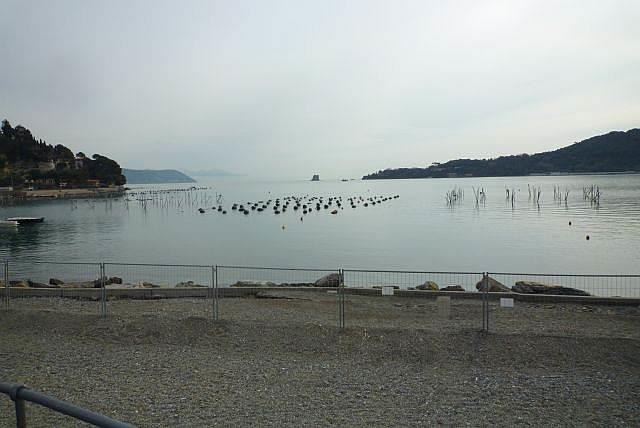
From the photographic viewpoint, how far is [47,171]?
15425cm

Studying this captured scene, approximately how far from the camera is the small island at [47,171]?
451 feet

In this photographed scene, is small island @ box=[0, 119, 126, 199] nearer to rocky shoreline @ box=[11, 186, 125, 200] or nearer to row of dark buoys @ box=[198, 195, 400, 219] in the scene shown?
rocky shoreline @ box=[11, 186, 125, 200]

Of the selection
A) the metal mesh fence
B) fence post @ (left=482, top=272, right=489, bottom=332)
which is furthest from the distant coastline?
fence post @ (left=482, top=272, right=489, bottom=332)

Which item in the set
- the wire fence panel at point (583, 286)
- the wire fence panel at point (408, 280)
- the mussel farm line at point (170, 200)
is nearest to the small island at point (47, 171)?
the mussel farm line at point (170, 200)

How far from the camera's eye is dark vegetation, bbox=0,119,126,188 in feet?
482

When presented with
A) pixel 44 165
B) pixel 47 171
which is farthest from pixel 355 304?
pixel 44 165

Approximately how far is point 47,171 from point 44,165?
10.9m

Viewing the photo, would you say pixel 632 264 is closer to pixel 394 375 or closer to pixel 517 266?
pixel 517 266

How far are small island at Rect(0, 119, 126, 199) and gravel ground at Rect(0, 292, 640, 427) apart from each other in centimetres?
12931

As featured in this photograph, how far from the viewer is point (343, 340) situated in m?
9.28

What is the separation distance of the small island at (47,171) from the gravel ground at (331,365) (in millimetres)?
129309

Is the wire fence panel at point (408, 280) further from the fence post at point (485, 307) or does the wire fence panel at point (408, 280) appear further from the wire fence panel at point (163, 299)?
the fence post at point (485, 307)

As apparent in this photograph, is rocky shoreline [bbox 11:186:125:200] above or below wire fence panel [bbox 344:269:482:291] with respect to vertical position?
above

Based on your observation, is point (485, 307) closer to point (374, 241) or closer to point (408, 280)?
point (408, 280)
